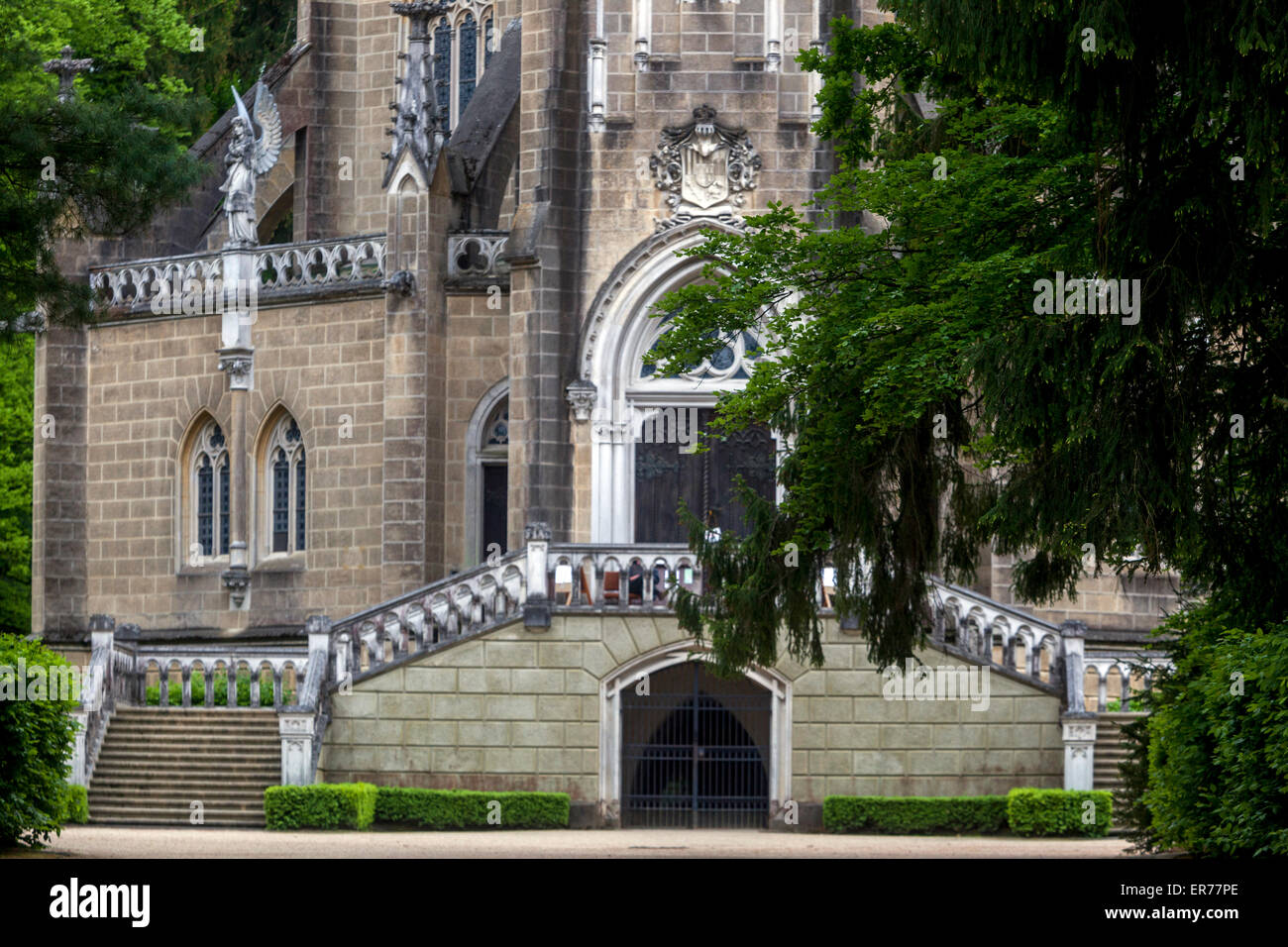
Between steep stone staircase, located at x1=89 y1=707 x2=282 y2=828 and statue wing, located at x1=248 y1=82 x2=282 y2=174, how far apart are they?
12193mm

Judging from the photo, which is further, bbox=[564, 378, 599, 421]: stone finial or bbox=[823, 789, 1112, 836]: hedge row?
bbox=[564, 378, 599, 421]: stone finial

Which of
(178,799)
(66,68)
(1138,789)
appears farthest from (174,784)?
(66,68)

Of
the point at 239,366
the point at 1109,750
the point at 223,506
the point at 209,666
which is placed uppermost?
the point at 239,366

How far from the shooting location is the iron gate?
98.3ft

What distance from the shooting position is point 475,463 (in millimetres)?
35438

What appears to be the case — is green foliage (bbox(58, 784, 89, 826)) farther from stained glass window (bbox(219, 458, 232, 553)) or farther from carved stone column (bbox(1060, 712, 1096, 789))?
stained glass window (bbox(219, 458, 232, 553))

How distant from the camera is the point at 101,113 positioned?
920 inches

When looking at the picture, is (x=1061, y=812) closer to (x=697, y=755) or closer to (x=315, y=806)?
(x=697, y=755)

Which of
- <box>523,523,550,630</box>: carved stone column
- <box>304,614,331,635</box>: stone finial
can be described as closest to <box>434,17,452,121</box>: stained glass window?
<box>523,523,550,630</box>: carved stone column

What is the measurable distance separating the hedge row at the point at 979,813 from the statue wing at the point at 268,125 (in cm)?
1681

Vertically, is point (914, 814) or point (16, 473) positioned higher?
point (16, 473)

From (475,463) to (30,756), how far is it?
15948mm
